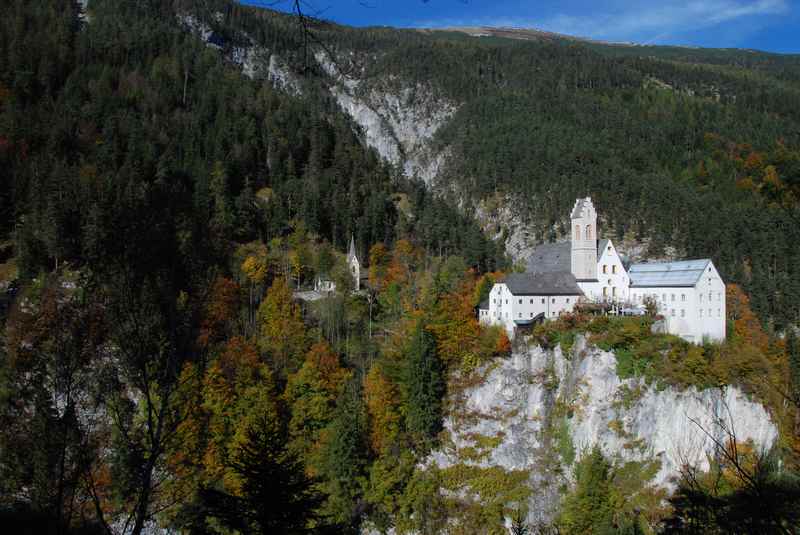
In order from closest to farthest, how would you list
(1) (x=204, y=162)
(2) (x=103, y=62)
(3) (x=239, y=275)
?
(3) (x=239, y=275) < (1) (x=204, y=162) < (2) (x=103, y=62)

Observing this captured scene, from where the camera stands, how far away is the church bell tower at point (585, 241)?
41375 millimetres

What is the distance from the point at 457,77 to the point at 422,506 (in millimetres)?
112168

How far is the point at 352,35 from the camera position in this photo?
151250 mm

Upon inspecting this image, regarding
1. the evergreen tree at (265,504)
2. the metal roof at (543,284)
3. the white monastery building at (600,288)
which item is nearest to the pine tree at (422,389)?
the white monastery building at (600,288)

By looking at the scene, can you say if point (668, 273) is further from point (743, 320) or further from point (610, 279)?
point (743, 320)

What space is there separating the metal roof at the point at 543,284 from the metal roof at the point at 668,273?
13.9 feet

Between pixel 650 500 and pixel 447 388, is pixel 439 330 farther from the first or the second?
pixel 650 500

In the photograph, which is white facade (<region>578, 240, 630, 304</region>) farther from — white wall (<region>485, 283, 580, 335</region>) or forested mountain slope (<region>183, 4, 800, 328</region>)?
forested mountain slope (<region>183, 4, 800, 328</region>)

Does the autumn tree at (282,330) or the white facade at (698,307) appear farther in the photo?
the autumn tree at (282,330)

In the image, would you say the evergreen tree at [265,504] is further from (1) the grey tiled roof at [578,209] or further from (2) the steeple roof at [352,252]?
(2) the steeple roof at [352,252]

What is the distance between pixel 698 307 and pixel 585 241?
9.08m

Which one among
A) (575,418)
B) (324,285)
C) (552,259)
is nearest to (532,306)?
(552,259)

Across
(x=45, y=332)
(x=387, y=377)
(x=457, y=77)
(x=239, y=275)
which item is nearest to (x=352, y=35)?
(x=457, y=77)

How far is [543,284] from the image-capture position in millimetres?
41469
